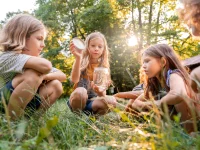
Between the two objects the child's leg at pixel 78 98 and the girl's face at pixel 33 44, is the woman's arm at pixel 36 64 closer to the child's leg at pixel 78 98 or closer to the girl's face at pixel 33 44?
the girl's face at pixel 33 44

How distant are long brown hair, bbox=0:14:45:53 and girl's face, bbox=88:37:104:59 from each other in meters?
1.05

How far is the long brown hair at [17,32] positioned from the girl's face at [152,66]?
42.4 inches

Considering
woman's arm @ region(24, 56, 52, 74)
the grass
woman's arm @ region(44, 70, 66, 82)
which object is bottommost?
the grass

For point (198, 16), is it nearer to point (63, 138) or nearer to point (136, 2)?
point (63, 138)

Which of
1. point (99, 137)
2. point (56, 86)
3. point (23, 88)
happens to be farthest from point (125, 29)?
point (99, 137)

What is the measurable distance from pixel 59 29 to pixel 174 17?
8.73 metres

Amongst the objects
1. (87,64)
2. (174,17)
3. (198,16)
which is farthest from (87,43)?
(174,17)

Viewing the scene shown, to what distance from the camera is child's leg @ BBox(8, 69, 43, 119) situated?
2.12 m

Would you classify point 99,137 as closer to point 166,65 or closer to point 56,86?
point 56,86

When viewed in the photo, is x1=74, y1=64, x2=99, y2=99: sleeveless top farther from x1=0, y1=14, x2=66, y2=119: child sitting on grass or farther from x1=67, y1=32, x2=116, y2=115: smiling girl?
x1=0, y1=14, x2=66, y2=119: child sitting on grass

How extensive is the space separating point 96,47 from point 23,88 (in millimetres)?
1615

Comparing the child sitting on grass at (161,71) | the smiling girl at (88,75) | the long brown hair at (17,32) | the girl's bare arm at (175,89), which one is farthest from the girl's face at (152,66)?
the long brown hair at (17,32)

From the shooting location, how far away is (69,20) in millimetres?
21094

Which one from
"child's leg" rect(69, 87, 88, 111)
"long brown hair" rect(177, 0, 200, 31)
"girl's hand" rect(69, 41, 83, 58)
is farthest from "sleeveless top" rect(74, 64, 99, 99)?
"long brown hair" rect(177, 0, 200, 31)
